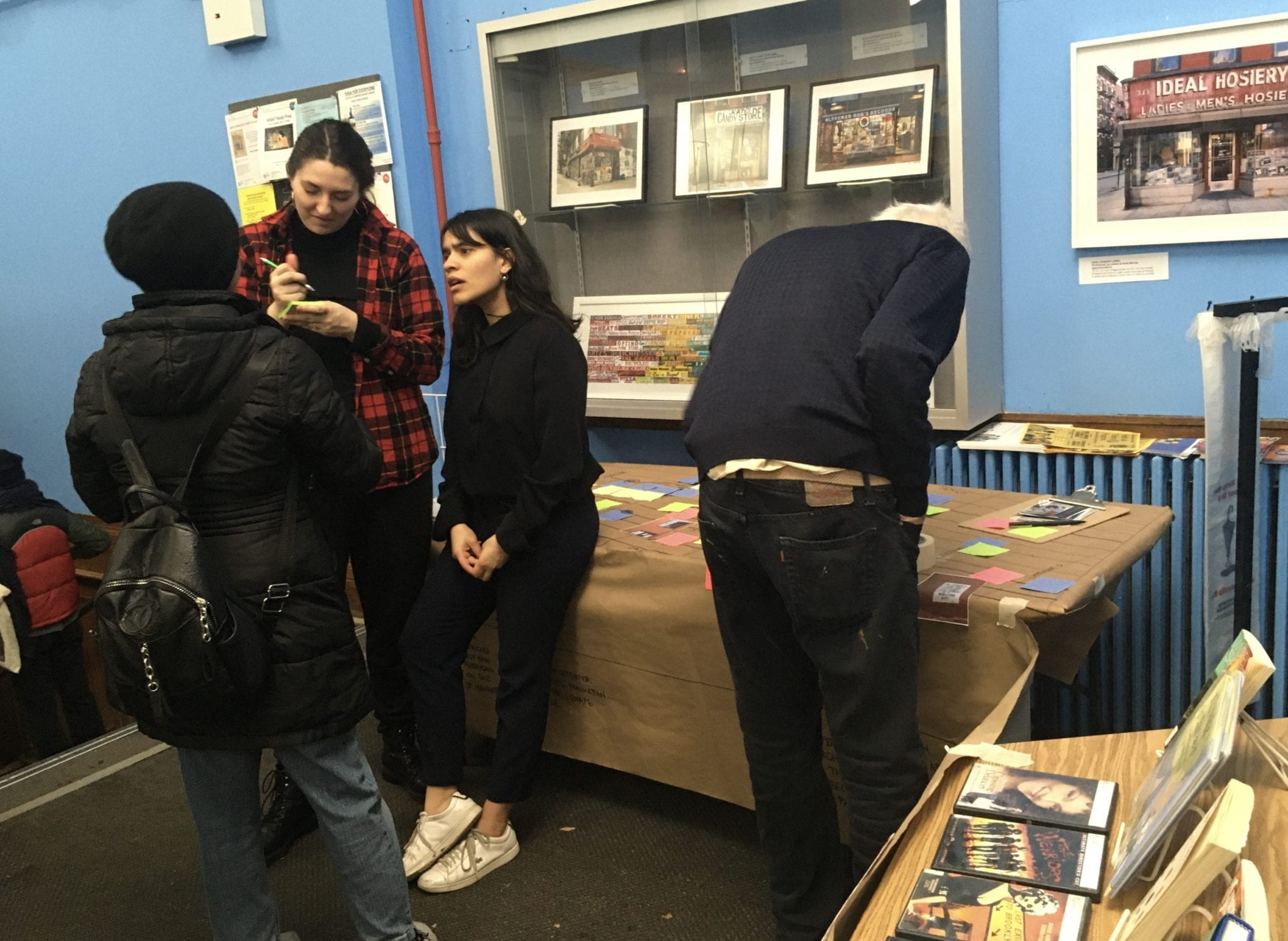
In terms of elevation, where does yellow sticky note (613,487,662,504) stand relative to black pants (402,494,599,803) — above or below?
above

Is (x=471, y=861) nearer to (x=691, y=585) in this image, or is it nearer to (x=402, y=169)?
(x=691, y=585)

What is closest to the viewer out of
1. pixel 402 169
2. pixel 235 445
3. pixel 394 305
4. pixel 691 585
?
pixel 235 445

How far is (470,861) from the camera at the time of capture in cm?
227

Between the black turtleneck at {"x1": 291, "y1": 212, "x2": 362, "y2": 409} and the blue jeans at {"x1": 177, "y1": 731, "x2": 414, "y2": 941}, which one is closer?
the blue jeans at {"x1": 177, "y1": 731, "x2": 414, "y2": 941}

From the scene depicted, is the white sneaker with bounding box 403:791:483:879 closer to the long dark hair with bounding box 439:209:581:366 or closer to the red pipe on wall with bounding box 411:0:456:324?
the long dark hair with bounding box 439:209:581:366

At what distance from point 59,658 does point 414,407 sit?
1940mm

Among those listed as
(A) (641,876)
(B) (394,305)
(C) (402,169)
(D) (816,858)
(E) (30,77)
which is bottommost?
(A) (641,876)

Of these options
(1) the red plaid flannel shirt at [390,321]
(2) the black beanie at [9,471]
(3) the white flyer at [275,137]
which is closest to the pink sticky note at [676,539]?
(1) the red plaid flannel shirt at [390,321]

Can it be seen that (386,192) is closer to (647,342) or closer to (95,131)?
(647,342)

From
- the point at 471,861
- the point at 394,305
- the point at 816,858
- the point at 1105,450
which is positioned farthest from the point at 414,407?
the point at 1105,450

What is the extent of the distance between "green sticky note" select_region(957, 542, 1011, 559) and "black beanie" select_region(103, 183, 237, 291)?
140 cm

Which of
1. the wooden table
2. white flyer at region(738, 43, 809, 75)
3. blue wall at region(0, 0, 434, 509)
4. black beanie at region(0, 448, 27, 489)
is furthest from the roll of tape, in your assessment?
black beanie at region(0, 448, 27, 489)

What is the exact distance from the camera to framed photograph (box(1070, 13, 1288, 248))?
2.25 metres

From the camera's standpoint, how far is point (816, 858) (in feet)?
5.98
